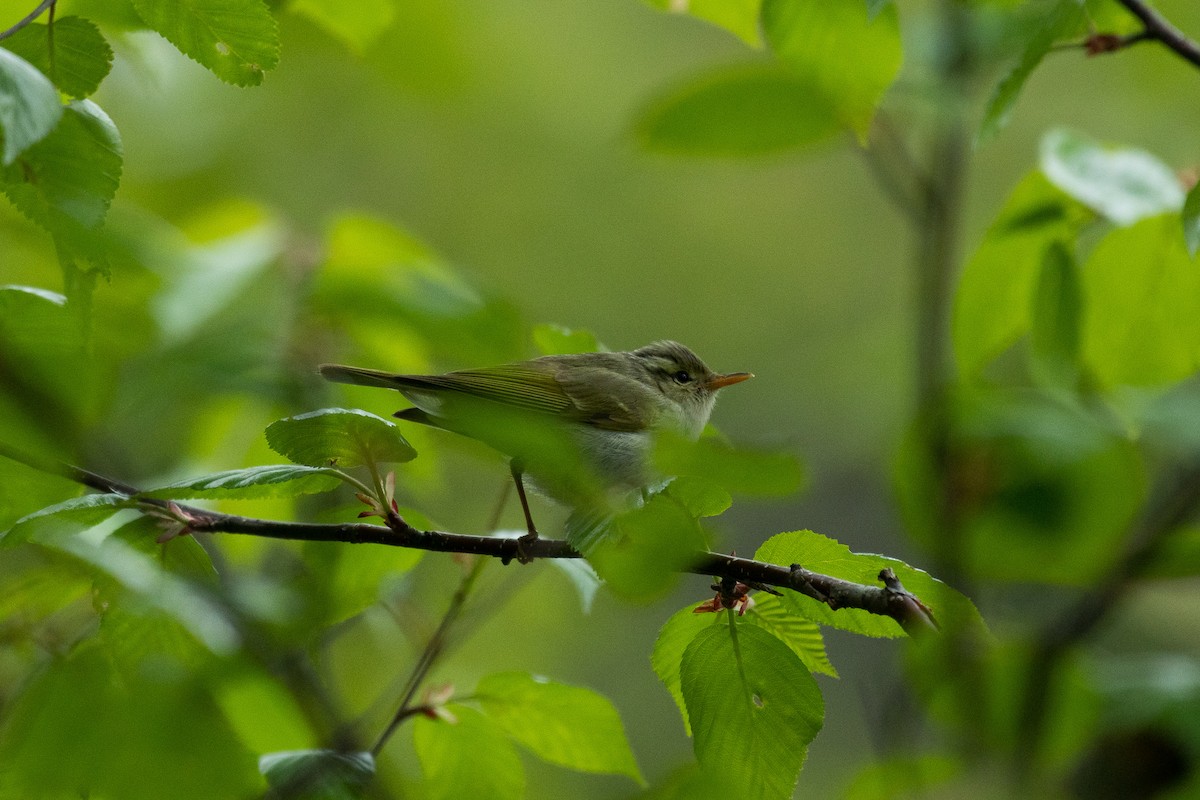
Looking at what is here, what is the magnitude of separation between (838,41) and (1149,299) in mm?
927

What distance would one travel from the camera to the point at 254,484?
1.53 m

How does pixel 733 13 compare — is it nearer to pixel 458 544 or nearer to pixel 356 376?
pixel 458 544

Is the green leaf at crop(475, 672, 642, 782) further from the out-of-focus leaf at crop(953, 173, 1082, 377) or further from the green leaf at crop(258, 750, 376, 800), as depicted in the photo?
the out-of-focus leaf at crop(953, 173, 1082, 377)

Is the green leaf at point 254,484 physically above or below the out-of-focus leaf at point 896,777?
above

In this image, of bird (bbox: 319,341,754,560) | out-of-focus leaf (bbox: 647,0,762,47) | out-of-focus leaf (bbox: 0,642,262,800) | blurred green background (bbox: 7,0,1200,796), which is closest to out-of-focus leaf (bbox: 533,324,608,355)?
bird (bbox: 319,341,754,560)

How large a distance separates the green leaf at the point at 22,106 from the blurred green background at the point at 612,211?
3096 millimetres

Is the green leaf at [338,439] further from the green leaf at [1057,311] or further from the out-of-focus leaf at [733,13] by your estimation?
the green leaf at [1057,311]

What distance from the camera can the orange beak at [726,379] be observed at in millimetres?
4098

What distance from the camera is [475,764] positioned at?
192 cm

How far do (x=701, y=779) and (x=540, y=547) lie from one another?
0.55m

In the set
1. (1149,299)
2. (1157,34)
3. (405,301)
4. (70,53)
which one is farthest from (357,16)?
(1149,299)

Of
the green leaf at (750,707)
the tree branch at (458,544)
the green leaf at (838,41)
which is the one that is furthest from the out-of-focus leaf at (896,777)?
the green leaf at (838,41)

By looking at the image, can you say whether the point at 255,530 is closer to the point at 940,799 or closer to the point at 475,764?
the point at 475,764

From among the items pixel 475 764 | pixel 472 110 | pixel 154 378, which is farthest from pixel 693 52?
pixel 475 764
